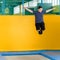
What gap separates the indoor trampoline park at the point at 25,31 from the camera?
12961mm

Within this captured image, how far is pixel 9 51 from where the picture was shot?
A: 509 inches

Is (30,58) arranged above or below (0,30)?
below

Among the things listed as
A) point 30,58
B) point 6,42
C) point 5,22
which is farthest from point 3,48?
point 30,58

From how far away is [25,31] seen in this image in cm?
1323

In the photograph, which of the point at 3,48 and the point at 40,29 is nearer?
the point at 40,29

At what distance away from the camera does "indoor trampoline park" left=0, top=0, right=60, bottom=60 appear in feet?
42.5

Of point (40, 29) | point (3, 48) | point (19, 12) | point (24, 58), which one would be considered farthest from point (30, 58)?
point (19, 12)

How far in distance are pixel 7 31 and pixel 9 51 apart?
3.53 ft

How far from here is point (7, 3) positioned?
13156 millimetres

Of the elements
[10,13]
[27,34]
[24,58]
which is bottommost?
[24,58]

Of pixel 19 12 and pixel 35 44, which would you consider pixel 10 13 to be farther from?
pixel 35 44

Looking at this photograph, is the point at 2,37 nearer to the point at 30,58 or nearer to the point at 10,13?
the point at 10,13

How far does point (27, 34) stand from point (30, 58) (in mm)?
2341

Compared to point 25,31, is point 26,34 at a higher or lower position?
lower
